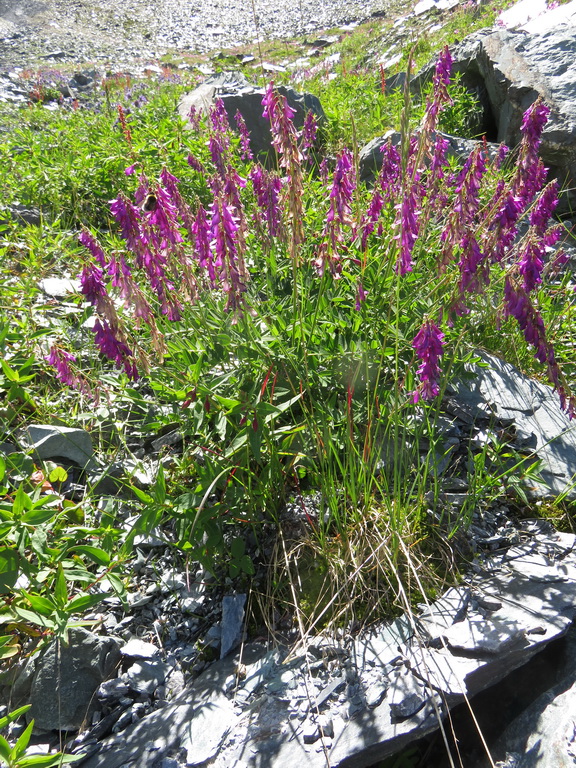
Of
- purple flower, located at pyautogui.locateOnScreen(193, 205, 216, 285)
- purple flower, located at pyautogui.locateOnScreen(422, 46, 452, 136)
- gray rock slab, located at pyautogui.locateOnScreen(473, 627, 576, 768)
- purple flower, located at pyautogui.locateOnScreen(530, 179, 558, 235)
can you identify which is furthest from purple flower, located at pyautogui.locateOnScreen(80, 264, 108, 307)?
gray rock slab, located at pyautogui.locateOnScreen(473, 627, 576, 768)

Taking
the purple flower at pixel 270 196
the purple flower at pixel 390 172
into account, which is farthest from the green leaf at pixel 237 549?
the purple flower at pixel 390 172

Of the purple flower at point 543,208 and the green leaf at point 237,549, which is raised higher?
the purple flower at point 543,208

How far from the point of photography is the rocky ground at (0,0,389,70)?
25422 mm

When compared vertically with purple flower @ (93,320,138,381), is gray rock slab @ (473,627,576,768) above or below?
below

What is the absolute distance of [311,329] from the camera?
2.79 metres

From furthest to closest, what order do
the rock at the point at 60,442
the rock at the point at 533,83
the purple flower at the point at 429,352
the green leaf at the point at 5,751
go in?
the rock at the point at 533,83 < the rock at the point at 60,442 < the purple flower at the point at 429,352 < the green leaf at the point at 5,751

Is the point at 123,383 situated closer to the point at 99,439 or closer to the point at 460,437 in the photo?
the point at 99,439

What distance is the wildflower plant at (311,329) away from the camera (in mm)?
2252

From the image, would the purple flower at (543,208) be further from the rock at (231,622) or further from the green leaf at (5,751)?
the green leaf at (5,751)

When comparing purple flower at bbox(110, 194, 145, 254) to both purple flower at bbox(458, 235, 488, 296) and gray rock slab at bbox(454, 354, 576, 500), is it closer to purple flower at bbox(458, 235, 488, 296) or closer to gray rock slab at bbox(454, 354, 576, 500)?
purple flower at bbox(458, 235, 488, 296)

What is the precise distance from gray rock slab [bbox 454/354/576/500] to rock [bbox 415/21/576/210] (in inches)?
109

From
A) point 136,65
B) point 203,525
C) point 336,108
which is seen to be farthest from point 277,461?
point 136,65

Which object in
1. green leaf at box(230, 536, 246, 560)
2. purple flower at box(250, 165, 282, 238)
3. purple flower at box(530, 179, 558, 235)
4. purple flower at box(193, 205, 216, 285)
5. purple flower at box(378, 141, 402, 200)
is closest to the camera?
green leaf at box(230, 536, 246, 560)

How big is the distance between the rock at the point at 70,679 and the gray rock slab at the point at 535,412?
209 cm
